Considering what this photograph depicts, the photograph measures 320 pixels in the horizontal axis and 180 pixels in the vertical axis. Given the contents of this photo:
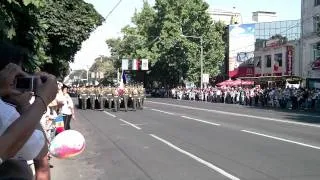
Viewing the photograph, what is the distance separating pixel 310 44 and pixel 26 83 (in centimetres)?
5013

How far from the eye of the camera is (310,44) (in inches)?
2002

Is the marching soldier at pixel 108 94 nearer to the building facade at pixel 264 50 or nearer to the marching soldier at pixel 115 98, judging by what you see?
the marching soldier at pixel 115 98

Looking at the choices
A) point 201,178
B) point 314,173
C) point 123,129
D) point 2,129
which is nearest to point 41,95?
point 2,129

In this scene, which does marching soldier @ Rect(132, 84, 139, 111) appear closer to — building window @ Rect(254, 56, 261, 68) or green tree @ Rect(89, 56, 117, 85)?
building window @ Rect(254, 56, 261, 68)

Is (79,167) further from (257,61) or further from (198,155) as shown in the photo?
(257,61)

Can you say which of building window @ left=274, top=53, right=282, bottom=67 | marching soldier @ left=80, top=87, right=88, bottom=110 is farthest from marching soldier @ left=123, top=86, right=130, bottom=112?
building window @ left=274, top=53, right=282, bottom=67

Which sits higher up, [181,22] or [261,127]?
[181,22]

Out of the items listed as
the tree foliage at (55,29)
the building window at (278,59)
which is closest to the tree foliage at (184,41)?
the building window at (278,59)

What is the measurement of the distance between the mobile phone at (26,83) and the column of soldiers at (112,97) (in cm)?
3206

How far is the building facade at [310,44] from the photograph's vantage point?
48688 mm

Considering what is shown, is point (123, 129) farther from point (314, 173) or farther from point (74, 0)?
point (314, 173)

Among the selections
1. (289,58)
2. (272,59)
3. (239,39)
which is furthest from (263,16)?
(289,58)

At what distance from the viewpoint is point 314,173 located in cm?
1006

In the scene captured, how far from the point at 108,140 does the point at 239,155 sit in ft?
18.2
